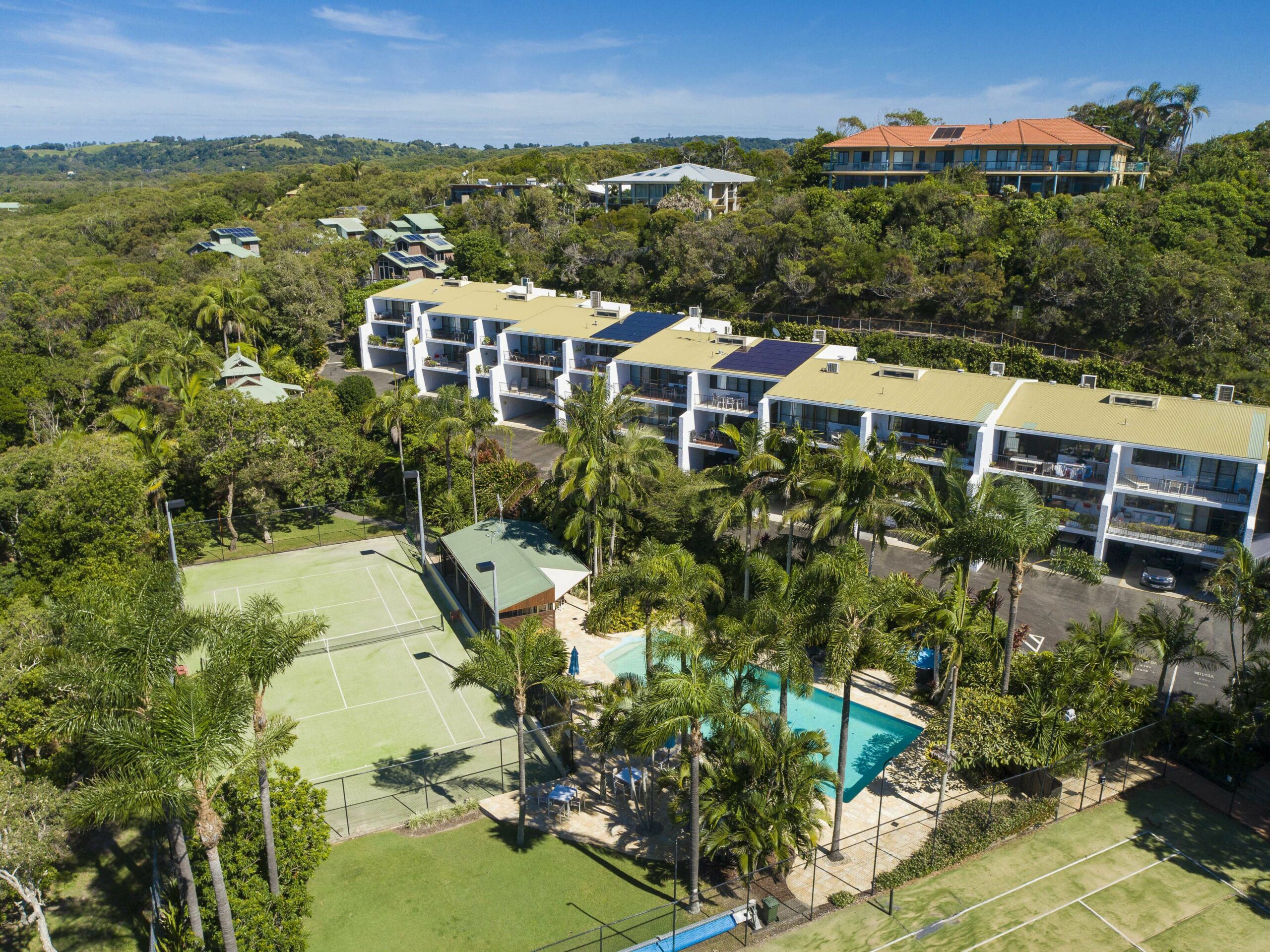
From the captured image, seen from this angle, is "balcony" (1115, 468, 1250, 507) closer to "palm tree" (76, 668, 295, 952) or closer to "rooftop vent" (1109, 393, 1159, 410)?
"rooftop vent" (1109, 393, 1159, 410)

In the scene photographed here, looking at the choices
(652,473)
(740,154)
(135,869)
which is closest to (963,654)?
(652,473)

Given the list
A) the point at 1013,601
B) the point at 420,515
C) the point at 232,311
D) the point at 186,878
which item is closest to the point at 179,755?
the point at 186,878

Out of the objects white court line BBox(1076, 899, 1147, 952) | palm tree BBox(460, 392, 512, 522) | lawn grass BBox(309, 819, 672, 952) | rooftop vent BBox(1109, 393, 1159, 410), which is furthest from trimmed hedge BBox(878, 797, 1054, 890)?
palm tree BBox(460, 392, 512, 522)

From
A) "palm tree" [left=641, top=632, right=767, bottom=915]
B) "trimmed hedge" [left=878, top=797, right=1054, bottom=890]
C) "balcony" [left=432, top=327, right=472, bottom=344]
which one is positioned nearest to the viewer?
"palm tree" [left=641, top=632, right=767, bottom=915]

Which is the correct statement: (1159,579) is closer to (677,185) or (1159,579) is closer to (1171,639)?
(1171,639)

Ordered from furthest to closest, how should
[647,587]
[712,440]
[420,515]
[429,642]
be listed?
1. [712,440]
2. [420,515]
3. [429,642]
4. [647,587]

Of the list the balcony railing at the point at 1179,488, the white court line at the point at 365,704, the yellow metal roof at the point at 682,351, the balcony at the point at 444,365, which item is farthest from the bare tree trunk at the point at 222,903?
the balcony at the point at 444,365
